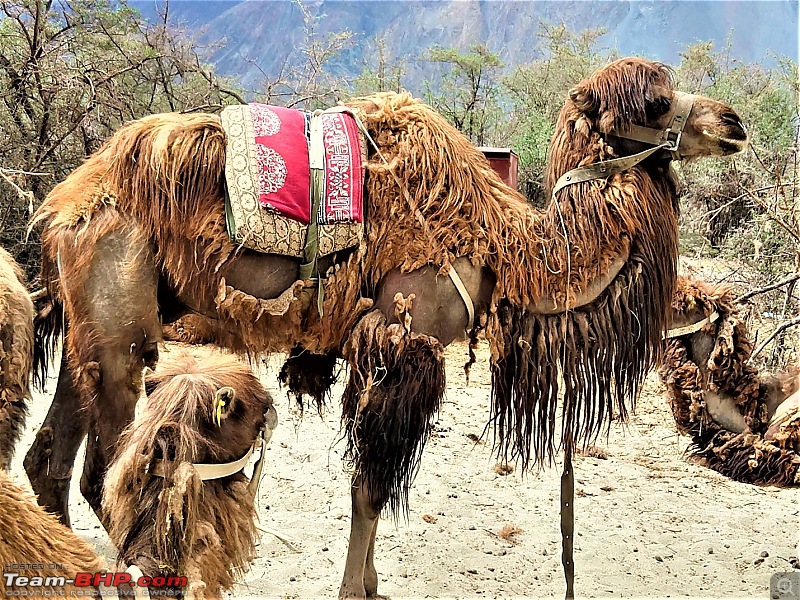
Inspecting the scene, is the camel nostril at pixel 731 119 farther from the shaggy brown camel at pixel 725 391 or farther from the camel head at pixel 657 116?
the shaggy brown camel at pixel 725 391

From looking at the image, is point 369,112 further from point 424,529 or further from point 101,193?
point 424,529

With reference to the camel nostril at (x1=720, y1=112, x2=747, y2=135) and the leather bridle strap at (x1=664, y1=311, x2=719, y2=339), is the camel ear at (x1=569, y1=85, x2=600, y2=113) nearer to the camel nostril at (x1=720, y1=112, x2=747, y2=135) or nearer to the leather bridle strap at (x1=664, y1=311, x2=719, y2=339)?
the camel nostril at (x1=720, y1=112, x2=747, y2=135)

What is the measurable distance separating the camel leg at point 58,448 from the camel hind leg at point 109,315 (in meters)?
0.44

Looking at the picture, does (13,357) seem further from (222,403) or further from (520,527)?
(520,527)

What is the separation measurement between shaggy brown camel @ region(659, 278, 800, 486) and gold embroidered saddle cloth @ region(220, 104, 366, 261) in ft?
7.61

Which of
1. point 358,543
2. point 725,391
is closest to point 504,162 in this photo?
point 725,391

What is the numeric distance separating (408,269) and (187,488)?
3.97ft

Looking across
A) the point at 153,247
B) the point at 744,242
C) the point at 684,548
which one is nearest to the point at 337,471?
the point at 684,548

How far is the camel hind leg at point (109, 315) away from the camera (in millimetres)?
2689

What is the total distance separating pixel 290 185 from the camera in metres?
2.71

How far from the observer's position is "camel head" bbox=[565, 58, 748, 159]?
2920mm

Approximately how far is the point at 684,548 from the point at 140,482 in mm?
3068

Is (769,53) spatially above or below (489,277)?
above

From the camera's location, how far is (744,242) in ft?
21.8
